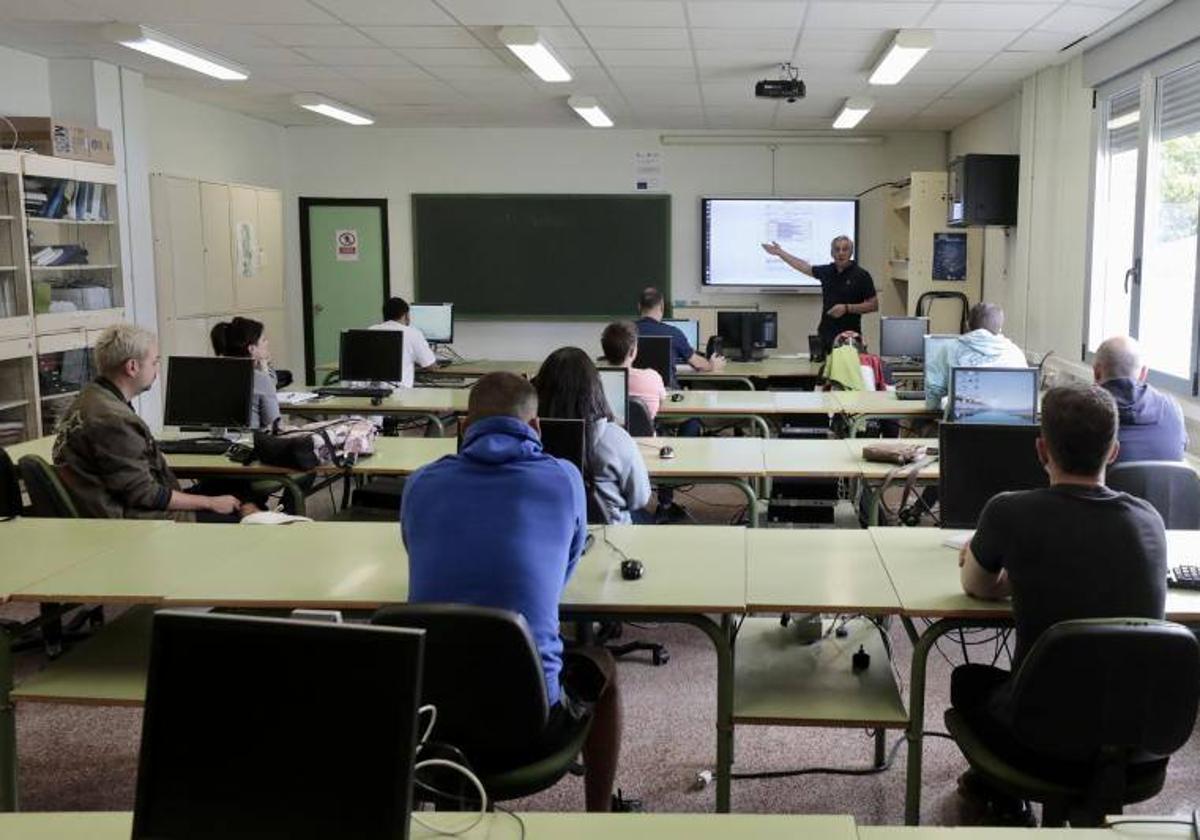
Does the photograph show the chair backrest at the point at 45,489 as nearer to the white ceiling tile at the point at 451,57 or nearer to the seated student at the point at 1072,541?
the seated student at the point at 1072,541

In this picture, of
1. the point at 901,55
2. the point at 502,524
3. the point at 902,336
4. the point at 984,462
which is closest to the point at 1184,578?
the point at 984,462

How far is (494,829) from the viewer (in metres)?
1.68

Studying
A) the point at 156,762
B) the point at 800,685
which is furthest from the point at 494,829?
the point at 800,685

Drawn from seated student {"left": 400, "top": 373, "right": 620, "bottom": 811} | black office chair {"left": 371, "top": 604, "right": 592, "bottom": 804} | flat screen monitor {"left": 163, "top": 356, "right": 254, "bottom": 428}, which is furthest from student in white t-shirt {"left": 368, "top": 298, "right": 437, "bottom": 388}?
black office chair {"left": 371, "top": 604, "right": 592, "bottom": 804}

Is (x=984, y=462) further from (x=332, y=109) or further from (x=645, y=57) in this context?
(x=332, y=109)

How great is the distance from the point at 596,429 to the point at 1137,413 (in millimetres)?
2114

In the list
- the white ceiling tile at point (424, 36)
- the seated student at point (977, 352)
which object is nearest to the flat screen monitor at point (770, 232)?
the white ceiling tile at point (424, 36)

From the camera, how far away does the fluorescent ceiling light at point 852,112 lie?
884cm

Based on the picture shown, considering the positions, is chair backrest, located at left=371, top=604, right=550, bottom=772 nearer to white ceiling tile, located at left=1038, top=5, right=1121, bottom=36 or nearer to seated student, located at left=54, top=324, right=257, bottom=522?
seated student, located at left=54, top=324, right=257, bottom=522

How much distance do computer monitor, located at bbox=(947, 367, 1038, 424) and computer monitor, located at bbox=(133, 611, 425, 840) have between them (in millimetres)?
3907

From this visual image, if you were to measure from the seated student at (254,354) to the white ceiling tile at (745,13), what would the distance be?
2772 millimetres

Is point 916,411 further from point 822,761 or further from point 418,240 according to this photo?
point 418,240

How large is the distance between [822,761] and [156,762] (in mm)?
2451

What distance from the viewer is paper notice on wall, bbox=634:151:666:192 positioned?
35.9 ft
